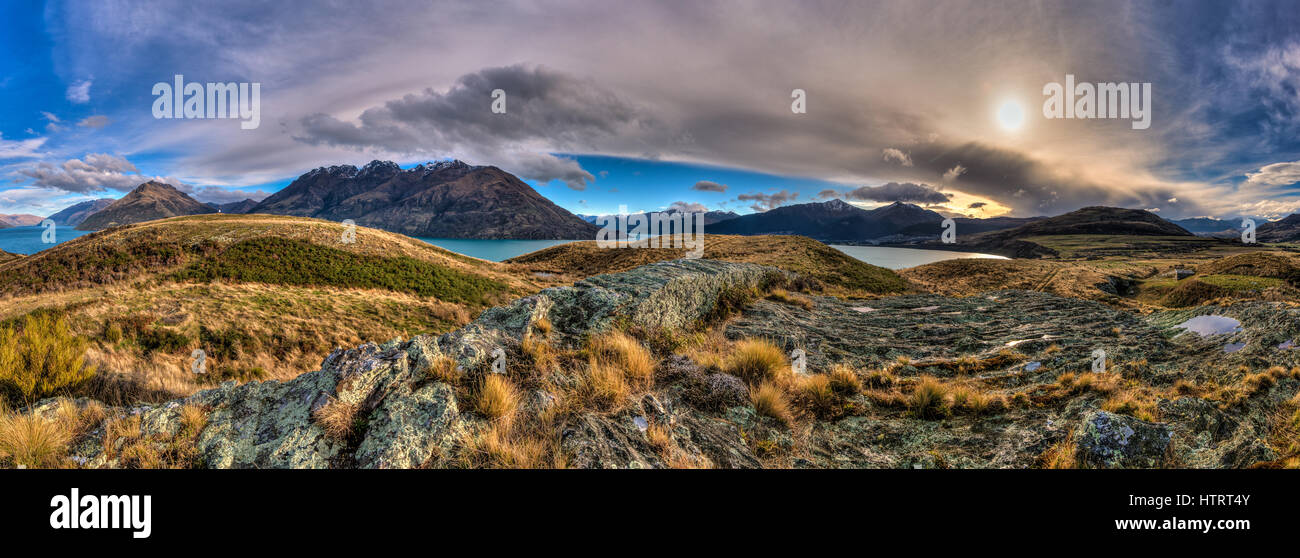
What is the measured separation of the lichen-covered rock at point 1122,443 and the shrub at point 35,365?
12.0 metres

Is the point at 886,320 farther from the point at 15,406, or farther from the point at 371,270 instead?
the point at 371,270

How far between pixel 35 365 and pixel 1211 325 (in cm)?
2058

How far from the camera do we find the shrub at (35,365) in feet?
16.0

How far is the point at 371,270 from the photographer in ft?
107

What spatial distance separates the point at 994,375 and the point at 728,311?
5.90m

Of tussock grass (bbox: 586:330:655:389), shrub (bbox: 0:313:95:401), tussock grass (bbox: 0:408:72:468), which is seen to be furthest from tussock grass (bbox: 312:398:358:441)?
shrub (bbox: 0:313:95:401)

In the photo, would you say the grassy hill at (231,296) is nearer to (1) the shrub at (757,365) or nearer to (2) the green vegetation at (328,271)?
(2) the green vegetation at (328,271)

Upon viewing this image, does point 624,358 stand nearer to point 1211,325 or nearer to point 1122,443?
point 1122,443

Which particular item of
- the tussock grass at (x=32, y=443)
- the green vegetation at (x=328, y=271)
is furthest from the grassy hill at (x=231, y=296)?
the tussock grass at (x=32, y=443)

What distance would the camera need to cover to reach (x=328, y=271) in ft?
99.5

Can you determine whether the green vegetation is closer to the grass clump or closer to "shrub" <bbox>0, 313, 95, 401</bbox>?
"shrub" <bbox>0, 313, 95, 401</bbox>

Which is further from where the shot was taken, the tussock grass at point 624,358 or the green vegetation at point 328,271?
the green vegetation at point 328,271

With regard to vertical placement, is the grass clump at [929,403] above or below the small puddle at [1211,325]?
below
